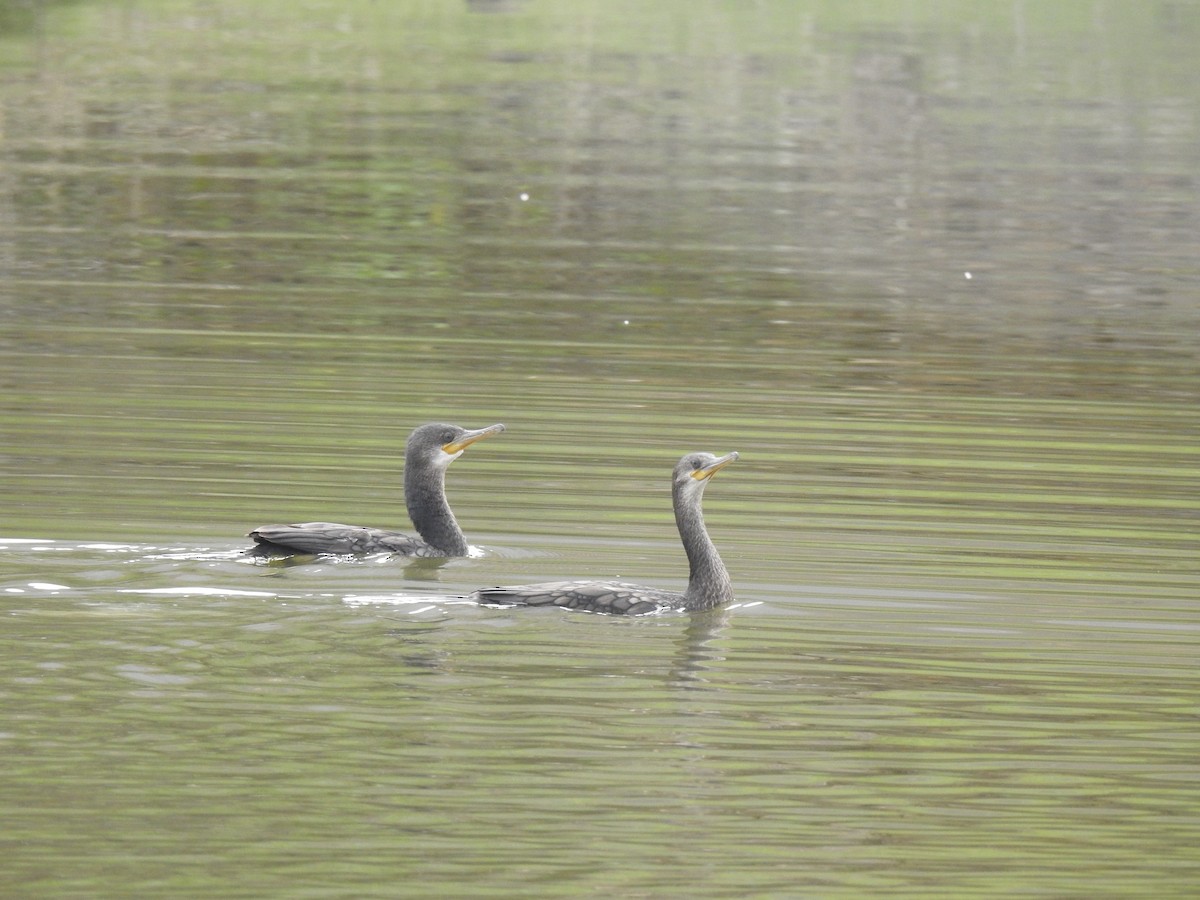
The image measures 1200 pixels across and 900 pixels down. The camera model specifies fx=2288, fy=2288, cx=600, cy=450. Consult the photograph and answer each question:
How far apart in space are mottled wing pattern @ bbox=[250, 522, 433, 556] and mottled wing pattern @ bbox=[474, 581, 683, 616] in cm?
101

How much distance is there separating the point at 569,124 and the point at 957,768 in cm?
2498

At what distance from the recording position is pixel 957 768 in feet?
23.9

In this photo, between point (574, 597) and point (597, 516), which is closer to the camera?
point (574, 597)

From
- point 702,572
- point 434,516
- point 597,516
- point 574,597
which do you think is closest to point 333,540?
point 434,516

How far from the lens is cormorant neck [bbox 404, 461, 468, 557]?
10367 mm

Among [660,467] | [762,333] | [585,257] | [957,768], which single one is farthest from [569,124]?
[957,768]

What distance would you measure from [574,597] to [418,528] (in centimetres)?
174

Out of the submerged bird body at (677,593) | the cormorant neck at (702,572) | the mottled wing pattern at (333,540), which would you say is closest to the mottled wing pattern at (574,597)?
the submerged bird body at (677,593)

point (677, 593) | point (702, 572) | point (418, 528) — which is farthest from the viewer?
point (418, 528)

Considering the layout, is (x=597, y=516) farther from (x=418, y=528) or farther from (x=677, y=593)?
(x=677, y=593)

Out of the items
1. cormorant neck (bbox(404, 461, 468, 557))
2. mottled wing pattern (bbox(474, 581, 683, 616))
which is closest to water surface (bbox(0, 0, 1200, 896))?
mottled wing pattern (bbox(474, 581, 683, 616))

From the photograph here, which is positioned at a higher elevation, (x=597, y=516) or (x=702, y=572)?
(x=702, y=572)

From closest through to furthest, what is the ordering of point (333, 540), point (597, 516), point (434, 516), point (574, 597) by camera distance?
point (574, 597) < point (333, 540) < point (434, 516) < point (597, 516)

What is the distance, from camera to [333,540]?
32.2 feet
